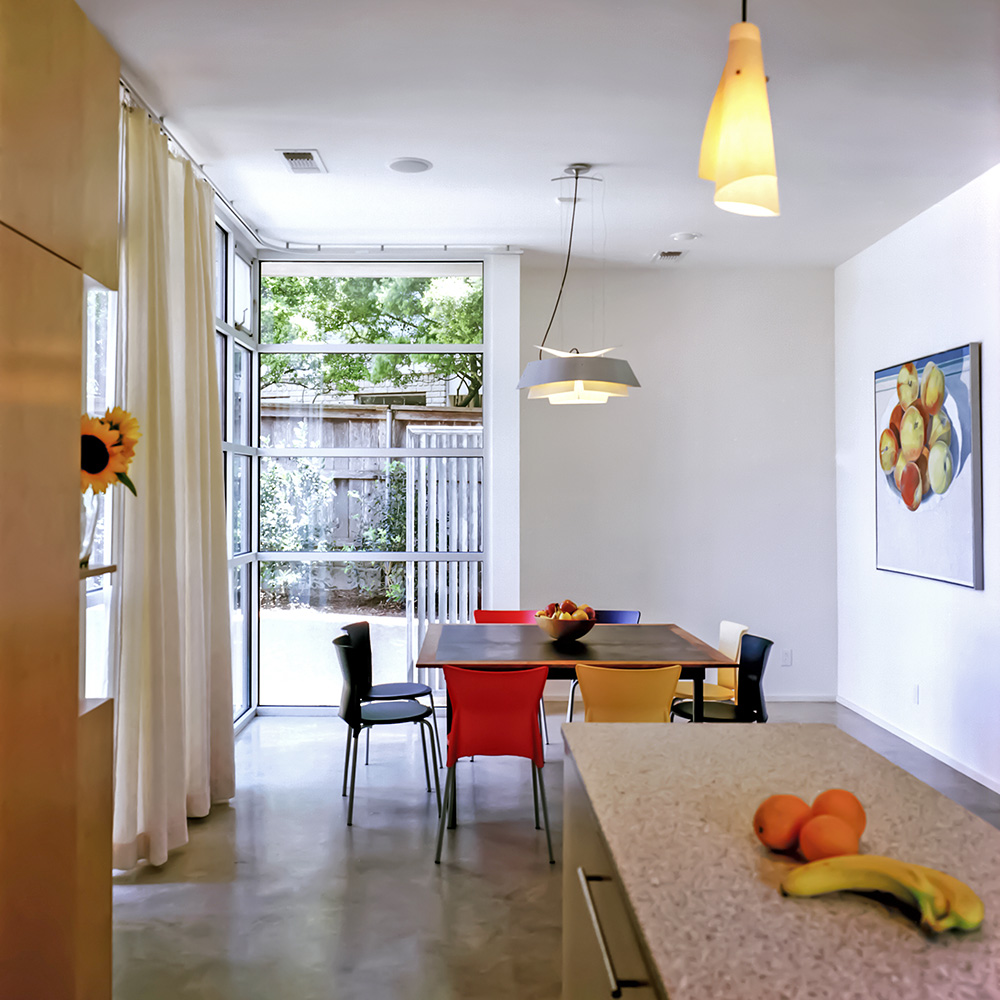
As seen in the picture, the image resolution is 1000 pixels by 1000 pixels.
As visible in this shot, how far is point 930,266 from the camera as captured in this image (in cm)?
483

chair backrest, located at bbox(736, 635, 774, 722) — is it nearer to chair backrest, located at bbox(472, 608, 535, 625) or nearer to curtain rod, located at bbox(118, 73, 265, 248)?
chair backrest, located at bbox(472, 608, 535, 625)

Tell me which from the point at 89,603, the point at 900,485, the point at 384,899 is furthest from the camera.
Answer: the point at 900,485

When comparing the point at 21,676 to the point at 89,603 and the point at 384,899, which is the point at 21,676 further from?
the point at 384,899

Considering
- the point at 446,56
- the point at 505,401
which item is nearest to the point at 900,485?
the point at 505,401

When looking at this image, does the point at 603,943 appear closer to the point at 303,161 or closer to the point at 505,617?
the point at 505,617

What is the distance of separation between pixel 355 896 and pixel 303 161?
3295 mm

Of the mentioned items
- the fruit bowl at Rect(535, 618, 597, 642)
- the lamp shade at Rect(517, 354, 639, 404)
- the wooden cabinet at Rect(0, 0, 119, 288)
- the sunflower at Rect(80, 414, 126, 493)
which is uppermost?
the wooden cabinet at Rect(0, 0, 119, 288)

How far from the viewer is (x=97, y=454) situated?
2.28 metres

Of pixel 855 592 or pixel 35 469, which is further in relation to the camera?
pixel 855 592

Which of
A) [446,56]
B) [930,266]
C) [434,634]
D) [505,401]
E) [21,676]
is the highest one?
[446,56]

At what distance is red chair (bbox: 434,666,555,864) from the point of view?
11.0ft

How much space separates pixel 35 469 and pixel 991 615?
4275 mm

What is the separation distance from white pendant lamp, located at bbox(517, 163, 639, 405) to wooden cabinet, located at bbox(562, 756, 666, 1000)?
213 cm

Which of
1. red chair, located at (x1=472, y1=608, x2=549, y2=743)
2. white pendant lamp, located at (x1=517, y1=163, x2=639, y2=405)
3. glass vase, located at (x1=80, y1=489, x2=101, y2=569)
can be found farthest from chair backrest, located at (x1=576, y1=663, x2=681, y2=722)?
glass vase, located at (x1=80, y1=489, x2=101, y2=569)
